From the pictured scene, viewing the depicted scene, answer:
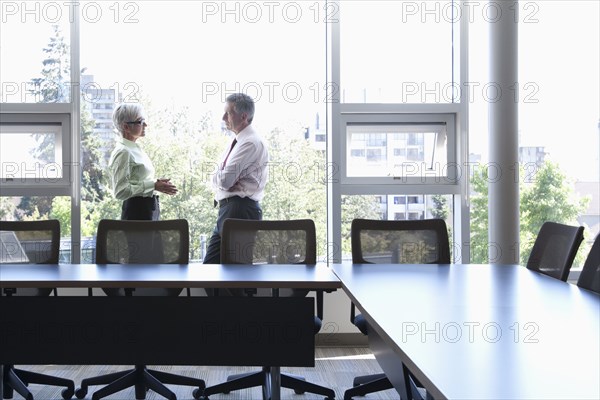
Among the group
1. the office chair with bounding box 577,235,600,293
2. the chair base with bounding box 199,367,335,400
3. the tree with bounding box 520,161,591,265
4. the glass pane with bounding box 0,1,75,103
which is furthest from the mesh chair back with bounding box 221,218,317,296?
the tree with bounding box 520,161,591,265

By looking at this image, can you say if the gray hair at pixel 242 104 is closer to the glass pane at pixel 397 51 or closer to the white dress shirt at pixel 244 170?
the white dress shirt at pixel 244 170

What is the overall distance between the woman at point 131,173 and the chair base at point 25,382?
49.0 inches

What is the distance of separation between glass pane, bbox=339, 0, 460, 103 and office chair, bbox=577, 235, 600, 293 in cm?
289

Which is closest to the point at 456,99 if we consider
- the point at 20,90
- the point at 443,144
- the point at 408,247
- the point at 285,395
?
the point at 443,144

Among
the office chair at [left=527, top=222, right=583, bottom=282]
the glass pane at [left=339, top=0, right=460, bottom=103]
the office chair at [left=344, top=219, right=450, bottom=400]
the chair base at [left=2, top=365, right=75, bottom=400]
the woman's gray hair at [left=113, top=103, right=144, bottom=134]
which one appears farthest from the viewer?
the glass pane at [left=339, top=0, right=460, bottom=103]

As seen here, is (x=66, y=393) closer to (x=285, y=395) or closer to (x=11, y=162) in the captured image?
(x=285, y=395)

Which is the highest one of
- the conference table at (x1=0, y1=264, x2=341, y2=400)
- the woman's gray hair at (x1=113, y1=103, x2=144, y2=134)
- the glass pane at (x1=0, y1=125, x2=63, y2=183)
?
the woman's gray hair at (x1=113, y1=103, x2=144, y2=134)

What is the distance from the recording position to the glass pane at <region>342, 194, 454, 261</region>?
5891 mm

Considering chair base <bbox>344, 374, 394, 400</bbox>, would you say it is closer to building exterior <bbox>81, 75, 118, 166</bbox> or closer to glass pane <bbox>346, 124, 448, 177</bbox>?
glass pane <bbox>346, 124, 448, 177</bbox>

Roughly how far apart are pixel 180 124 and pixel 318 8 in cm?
151

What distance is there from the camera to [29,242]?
4340 mm

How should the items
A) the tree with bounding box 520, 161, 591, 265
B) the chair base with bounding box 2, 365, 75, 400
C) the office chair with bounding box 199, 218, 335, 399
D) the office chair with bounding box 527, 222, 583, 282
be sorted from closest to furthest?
1. the office chair with bounding box 527, 222, 583, 282
2. the chair base with bounding box 2, 365, 75, 400
3. the office chair with bounding box 199, 218, 335, 399
4. the tree with bounding box 520, 161, 591, 265

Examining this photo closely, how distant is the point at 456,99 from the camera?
591 centimetres

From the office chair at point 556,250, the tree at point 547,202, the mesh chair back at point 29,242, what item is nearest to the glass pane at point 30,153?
the mesh chair back at point 29,242
